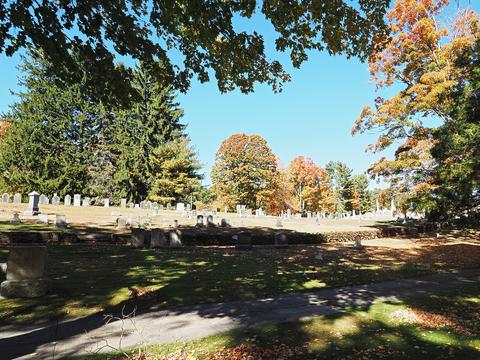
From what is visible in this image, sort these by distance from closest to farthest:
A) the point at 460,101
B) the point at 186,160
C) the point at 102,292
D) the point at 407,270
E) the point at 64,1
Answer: the point at 64,1 < the point at 102,292 < the point at 407,270 < the point at 460,101 < the point at 186,160

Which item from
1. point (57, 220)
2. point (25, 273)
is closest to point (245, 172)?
point (57, 220)

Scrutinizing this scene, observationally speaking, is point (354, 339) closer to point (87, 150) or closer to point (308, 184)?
point (87, 150)

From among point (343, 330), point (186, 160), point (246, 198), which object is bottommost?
point (343, 330)

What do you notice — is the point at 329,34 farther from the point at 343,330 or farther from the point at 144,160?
the point at 144,160

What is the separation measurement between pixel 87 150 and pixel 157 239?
3950 cm

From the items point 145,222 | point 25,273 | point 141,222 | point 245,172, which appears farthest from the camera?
point 245,172

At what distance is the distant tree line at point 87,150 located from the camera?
45719mm

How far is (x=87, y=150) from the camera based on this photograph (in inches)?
1989

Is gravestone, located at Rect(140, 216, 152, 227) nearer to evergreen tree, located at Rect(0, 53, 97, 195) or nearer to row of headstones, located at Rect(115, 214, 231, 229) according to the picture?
row of headstones, located at Rect(115, 214, 231, 229)

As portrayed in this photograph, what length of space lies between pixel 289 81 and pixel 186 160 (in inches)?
1596

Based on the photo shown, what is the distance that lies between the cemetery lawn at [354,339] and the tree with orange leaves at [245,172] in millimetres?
48829

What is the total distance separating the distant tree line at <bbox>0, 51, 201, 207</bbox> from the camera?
4572cm

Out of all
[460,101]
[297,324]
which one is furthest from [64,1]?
[460,101]

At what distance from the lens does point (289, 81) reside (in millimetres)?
10375
